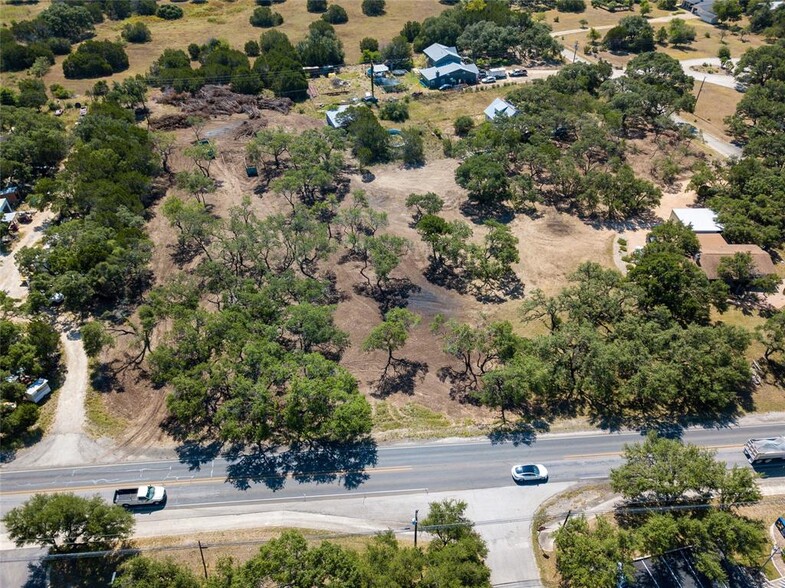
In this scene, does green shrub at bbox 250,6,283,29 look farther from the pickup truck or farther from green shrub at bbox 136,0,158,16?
the pickup truck

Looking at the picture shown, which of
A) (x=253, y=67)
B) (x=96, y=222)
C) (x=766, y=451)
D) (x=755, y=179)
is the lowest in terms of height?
(x=766, y=451)

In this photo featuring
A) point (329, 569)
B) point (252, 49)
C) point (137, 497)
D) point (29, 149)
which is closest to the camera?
point (329, 569)

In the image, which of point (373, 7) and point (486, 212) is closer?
point (486, 212)

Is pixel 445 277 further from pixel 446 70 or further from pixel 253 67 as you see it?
pixel 253 67

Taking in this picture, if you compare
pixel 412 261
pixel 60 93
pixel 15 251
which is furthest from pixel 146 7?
pixel 412 261

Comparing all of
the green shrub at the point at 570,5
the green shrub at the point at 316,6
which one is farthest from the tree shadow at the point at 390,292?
the green shrub at the point at 570,5
